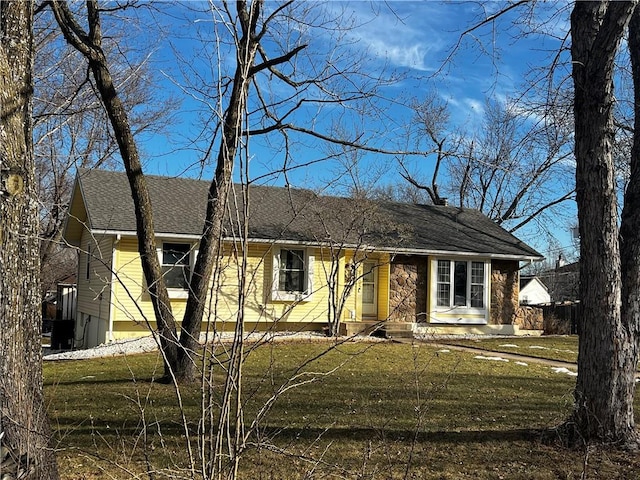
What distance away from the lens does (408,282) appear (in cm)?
1908

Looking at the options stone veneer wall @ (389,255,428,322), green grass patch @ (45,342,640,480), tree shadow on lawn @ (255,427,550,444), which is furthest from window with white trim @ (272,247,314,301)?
tree shadow on lawn @ (255,427,550,444)

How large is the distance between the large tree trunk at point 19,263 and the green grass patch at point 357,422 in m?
0.27

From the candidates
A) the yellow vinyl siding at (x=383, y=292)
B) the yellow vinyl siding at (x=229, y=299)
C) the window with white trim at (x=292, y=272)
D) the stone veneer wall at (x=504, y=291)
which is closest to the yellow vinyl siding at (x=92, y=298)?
the yellow vinyl siding at (x=229, y=299)

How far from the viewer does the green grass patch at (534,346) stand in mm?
14102

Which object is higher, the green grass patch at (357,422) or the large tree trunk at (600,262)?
the large tree trunk at (600,262)

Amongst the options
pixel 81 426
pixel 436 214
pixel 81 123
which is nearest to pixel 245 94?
pixel 81 426

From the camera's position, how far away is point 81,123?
2370 centimetres

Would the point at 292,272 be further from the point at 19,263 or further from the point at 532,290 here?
the point at 532,290

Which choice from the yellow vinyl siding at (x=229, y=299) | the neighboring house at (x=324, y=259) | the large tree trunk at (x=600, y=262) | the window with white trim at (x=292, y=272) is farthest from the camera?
the window with white trim at (x=292, y=272)

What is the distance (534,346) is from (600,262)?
10631 mm

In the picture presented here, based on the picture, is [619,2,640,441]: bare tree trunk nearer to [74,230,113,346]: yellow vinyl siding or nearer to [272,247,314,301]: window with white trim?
[272,247,314,301]: window with white trim

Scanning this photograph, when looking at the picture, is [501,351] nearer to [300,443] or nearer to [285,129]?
[285,129]

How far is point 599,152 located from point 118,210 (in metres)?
13.5

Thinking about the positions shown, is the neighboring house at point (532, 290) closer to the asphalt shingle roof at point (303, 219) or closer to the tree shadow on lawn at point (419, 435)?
the asphalt shingle roof at point (303, 219)
